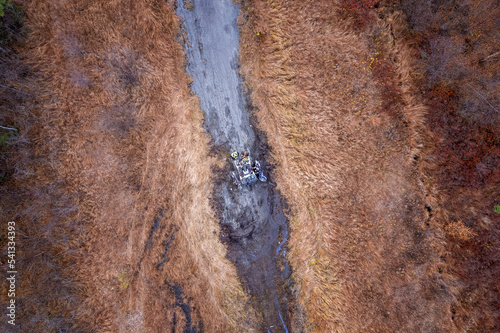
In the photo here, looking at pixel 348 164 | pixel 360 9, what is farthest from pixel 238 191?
pixel 360 9

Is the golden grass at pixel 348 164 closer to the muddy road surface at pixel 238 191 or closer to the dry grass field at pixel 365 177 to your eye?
the dry grass field at pixel 365 177

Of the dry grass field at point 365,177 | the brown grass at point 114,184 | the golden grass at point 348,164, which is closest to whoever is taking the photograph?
the dry grass field at point 365,177

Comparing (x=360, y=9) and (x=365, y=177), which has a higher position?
(x=360, y=9)

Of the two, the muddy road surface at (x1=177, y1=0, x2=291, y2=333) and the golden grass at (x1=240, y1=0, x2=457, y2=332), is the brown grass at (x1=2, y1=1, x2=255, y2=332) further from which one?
the golden grass at (x1=240, y1=0, x2=457, y2=332)

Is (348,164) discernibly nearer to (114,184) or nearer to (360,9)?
(360,9)

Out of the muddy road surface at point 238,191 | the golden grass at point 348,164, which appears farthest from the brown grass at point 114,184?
the golden grass at point 348,164

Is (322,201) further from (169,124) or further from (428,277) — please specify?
(169,124)
